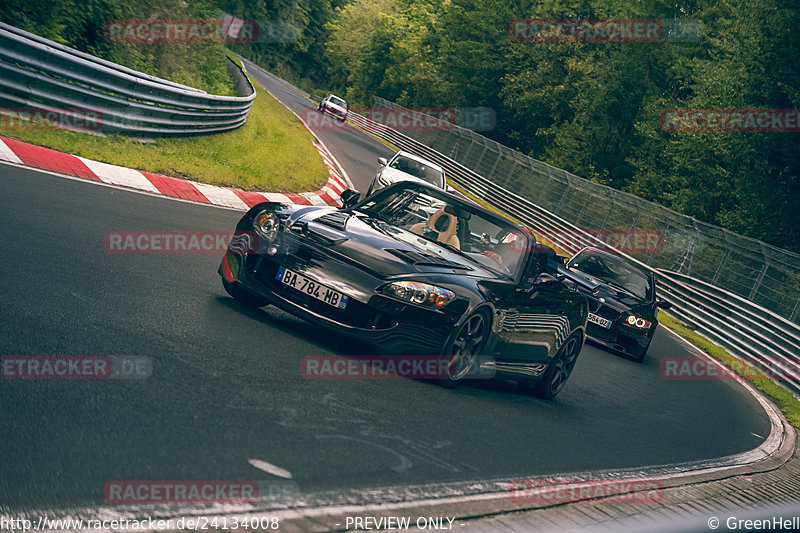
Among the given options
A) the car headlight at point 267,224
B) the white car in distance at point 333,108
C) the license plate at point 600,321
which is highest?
the white car in distance at point 333,108

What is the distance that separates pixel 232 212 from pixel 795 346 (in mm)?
11023

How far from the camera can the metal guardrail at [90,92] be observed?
11492 mm

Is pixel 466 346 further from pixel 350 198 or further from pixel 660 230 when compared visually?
pixel 660 230

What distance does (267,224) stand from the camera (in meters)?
6.80

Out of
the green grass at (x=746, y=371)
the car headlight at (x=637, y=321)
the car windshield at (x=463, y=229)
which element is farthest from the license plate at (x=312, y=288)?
the green grass at (x=746, y=371)

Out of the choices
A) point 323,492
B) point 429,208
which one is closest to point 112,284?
point 429,208

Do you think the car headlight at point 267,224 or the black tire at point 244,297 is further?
the black tire at point 244,297

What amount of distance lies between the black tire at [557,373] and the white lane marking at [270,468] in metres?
4.35

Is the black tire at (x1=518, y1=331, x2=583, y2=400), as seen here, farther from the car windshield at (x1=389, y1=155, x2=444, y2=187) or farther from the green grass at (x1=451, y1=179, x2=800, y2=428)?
the car windshield at (x1=389, y1=155, x2=444, y2=187)

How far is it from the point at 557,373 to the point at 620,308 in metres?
5.30

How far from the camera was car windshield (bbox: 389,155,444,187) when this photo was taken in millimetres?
22234

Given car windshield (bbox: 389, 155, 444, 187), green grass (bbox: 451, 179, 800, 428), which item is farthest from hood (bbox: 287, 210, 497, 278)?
car windshield (bbox: 389, 155, 444, 187)

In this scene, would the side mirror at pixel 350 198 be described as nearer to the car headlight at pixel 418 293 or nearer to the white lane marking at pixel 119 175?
the car headlight at pixel 418 293

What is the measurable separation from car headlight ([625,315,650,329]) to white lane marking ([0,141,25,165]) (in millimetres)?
8680
